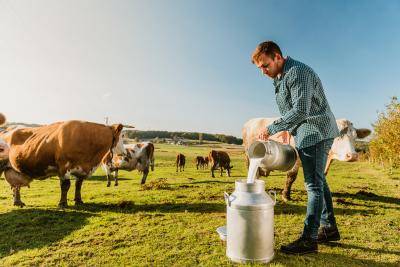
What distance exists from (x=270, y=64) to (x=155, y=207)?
4928mm

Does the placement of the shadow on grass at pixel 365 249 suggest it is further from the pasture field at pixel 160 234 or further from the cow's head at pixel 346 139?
the cow's head at pixel 346 139

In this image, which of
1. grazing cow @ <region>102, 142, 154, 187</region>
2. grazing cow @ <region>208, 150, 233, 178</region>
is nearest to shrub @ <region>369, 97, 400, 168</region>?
grazing cow @ <region>208, 150, 233, 178</region>

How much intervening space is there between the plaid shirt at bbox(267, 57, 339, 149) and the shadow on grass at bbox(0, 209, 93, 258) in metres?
4.03

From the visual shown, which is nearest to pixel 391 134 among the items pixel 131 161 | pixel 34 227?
pixel 131 161

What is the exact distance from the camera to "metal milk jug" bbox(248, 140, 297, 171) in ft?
13.3

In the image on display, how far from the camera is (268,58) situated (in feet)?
13.8

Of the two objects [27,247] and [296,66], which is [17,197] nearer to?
[27,247]

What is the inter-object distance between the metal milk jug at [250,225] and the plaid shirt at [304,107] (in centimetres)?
89

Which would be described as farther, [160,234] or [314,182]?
[160,234]

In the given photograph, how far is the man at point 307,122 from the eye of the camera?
13.4 ft

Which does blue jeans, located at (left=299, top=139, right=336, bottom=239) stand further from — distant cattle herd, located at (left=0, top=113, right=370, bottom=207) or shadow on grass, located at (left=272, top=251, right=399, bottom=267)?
distant cattle herd, located at (left=0, top=113, right=370, bottom=207)

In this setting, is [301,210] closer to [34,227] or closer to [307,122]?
[307,122]

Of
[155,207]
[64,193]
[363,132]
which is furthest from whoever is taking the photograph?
[363,132]

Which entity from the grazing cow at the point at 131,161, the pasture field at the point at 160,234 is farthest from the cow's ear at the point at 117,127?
the grazing cow at the point at 131,161
